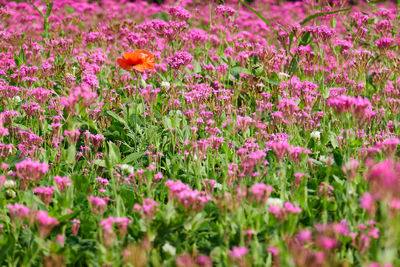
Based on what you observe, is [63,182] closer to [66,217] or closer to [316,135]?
[66,217]

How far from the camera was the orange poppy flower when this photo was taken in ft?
13.5

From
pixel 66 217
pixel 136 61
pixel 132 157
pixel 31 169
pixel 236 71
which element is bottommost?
pixel 132 157

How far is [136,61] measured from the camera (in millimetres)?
4172

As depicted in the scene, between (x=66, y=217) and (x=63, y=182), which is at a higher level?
(x=63, y=182)

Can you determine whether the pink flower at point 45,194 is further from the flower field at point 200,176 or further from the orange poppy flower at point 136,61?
the orange poppy flower at point 136,61

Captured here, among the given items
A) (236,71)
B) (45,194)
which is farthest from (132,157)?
(236,71)

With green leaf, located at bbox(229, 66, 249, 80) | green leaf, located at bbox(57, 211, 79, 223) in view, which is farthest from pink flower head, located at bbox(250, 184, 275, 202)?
green leaf, located at bbox(229, 66, 249, 80)

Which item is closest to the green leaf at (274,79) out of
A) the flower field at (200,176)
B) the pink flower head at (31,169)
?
the flower field at (200,176)

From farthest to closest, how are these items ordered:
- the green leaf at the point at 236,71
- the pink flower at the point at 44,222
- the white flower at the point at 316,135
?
the green leaf at the point at 236,71
the white flower at the point at 316,135
the pink flower at the point at 44,222

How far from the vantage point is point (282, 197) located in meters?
2.86

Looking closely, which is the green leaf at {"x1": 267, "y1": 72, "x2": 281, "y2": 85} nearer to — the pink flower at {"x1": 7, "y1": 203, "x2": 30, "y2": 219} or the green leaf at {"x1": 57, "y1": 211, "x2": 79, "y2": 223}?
the green leaf at {"x1": 57, "y1": 211, "x2": 79, "y2": 223}

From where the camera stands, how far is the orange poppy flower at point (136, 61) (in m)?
4.13

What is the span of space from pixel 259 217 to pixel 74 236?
3.53ft

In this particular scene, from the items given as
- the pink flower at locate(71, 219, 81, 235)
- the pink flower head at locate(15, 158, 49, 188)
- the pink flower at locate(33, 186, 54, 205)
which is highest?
the pink flower head at locate(15, 158, 49, 188)
